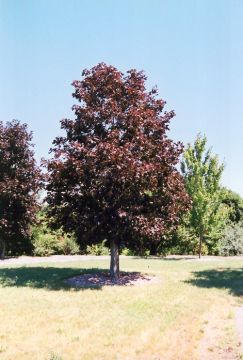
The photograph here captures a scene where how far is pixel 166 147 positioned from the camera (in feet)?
58.9

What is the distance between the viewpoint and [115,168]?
15453 mm

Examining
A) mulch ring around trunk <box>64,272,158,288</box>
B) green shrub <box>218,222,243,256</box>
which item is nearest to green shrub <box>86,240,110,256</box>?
green shrub <box>218,222,243,256</box>

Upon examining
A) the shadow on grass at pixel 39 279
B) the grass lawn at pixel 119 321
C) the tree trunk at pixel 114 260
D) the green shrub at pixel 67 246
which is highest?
the green shrub at pixel 67 246

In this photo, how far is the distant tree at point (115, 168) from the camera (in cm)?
1584

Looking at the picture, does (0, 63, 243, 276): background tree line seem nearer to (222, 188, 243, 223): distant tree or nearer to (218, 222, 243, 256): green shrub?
(218, 222, 243, 256): green shrub

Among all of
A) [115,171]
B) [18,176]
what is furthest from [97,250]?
[115,171]

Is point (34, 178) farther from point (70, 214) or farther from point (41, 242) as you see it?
point (70, 214)

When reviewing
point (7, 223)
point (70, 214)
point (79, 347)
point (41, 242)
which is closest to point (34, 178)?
point (7, 223)

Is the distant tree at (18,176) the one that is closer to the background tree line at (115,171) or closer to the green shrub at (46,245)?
the green shrub at (46,245)

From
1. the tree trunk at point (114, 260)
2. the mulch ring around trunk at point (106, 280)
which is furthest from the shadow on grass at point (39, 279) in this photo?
the tree trunk at point (114, 260)

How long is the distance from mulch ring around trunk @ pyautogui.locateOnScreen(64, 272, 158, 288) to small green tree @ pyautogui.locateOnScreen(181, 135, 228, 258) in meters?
11.6

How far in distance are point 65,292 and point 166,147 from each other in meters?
7.84

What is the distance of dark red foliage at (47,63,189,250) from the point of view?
15.8 meters

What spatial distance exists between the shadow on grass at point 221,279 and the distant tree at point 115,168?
2966 mm
